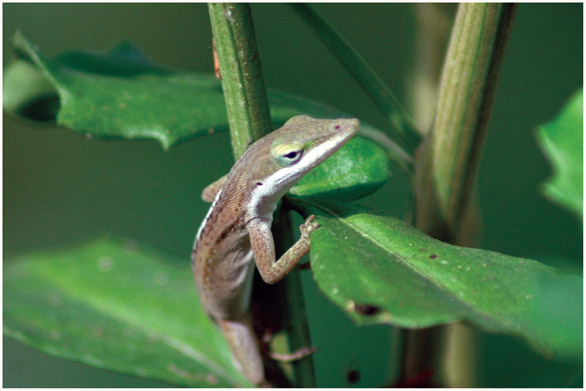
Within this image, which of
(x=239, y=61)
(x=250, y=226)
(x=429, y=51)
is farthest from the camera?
(x=429, y=51)

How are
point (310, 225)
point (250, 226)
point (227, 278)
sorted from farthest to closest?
point (227, 278), point (250, 226), point (310, 225)

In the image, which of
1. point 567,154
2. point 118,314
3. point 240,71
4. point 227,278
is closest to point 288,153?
point 240,71

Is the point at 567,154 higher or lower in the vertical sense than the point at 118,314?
higher

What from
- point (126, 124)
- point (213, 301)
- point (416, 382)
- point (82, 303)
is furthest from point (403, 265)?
point (82, 303)

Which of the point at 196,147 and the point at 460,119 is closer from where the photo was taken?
the point at 460,119

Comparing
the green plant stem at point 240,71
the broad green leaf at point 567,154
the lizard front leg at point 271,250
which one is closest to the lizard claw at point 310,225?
the lizard front leg at point 271,250

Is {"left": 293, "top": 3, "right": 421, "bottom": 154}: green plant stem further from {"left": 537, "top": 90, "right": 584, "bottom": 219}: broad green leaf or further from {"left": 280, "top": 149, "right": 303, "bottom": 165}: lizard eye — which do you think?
{"left": 537, "top": 90, "right": 584, "bottom": 219}: broad green leaf

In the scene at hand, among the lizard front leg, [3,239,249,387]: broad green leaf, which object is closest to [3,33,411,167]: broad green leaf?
the lizard front leg

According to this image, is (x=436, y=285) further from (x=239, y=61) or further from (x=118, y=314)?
(x=118, y=314)
